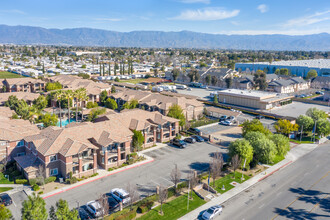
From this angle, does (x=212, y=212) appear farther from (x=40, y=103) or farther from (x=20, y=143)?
(x=40, y=103)

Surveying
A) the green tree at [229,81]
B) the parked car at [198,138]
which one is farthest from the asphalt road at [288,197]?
the green tree at [229,81]

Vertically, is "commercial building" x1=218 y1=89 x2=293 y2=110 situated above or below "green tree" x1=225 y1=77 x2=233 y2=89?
below

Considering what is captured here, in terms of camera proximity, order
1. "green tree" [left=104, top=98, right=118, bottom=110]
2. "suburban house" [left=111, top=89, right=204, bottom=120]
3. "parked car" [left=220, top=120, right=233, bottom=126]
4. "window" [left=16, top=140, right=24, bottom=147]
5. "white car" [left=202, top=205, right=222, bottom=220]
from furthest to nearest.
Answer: "green tree" [left=104, top=98, right=118, bottom=110] → "suburban house" [left=111, top=89, right=204, bottom=120] → "parked car" [left=220, top=120, right=233, bottom=126] → "window" [left=16, top=140, right=24, bottom=147] → "white car" [left=202, top=205, right=222, bottom=220]

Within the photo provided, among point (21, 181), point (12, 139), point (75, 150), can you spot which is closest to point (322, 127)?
point (75, 150)

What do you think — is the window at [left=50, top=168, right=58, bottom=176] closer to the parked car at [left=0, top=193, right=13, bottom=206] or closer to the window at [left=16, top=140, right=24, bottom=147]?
the parked car at [left=0, top=193, right=13, bottom=206]

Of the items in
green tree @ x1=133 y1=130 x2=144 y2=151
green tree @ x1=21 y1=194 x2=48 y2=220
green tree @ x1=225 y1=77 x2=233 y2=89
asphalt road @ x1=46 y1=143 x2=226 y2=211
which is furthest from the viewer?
green tree @ x1=225 y1=77 x2=233 y2=89

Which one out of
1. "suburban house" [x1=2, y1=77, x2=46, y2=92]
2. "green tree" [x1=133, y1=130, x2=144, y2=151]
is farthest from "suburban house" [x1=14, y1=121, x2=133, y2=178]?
"suburban house" [x1=2, y1=77, x2=46, y2=92]

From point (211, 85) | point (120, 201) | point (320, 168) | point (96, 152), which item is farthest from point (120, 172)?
point (211, 85)
